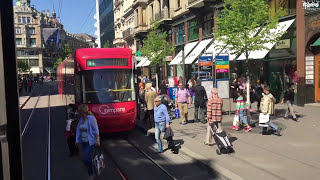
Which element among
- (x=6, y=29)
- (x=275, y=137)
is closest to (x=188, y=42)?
(x=275, y=137)

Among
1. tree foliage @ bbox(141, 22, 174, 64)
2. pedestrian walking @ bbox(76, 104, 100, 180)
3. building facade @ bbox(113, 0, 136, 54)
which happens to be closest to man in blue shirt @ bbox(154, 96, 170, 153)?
pedestrian walking @ bbox(76, 104, 100, 180)

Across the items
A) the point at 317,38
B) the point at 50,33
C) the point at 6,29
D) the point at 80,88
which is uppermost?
the point at 50,33

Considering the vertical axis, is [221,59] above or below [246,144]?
above

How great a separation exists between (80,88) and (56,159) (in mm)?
3182

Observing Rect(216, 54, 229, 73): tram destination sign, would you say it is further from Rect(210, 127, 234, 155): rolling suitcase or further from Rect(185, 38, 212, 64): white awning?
Rect(185, 38, 212, 64): white awning

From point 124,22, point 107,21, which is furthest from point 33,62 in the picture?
point 124,22

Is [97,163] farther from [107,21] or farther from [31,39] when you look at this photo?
[31,39]

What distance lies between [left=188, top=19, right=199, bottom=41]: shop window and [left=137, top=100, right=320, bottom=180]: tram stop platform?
1724 cm

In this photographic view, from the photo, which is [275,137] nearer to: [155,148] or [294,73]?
[155,148]

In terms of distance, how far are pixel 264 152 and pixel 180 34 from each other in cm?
2519

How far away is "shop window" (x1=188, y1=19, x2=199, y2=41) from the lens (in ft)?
92.8

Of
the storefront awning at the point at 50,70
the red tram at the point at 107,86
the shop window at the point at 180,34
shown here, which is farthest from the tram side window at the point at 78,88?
the storefront awning at the point at 50,70

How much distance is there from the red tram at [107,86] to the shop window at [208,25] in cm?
1581

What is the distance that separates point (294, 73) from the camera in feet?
55.2
